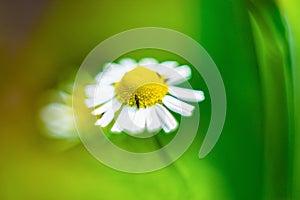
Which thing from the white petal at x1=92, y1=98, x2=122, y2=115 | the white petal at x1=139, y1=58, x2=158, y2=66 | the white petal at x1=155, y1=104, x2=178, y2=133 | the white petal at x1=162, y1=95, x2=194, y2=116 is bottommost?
the white petal at x1=155, y1=104, x2=178, y2=133

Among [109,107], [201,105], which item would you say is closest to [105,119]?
[109,107]

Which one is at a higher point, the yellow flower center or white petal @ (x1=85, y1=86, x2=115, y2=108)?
white petal @ (x1=85, y1=86, x2=115, y2=108)

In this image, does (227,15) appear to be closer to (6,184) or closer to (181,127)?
(181,127)

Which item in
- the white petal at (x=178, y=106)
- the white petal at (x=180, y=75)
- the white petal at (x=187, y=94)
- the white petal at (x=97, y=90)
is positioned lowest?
the white petal at (x=178, y=106)

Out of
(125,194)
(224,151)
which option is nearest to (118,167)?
(125,194)

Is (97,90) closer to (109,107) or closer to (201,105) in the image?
(109,107)
